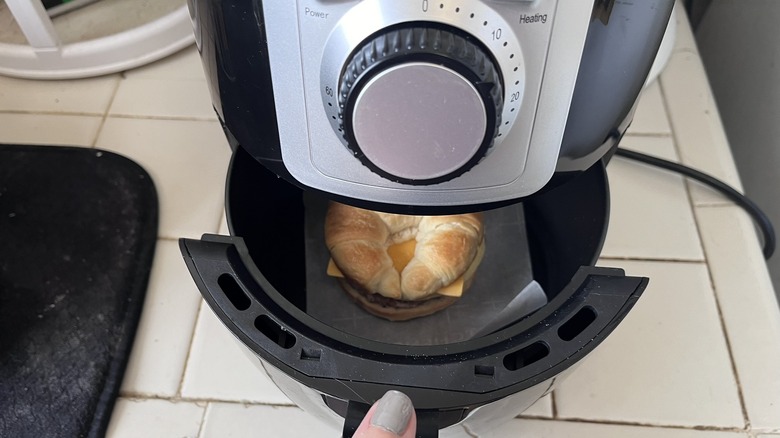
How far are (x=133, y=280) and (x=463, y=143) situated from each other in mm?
357

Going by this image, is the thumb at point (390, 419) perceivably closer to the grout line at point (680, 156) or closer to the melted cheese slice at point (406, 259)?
the melted cheese slice at point (406, 259)

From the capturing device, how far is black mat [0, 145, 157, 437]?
1.50 feet

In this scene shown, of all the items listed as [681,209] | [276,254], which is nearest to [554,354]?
[276,254]

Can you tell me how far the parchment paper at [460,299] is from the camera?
0.47 m

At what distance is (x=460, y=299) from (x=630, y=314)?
0.14 metres

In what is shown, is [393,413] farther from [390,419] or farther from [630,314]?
[630,314]

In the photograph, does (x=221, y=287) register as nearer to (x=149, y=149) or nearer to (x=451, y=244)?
(x=451, y=244)

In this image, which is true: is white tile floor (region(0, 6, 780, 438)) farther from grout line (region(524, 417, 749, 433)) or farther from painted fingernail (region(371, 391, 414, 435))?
painted fingernail (region(371, 391, 414, 435))

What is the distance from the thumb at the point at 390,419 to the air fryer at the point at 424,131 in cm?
2

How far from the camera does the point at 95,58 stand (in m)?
0.64

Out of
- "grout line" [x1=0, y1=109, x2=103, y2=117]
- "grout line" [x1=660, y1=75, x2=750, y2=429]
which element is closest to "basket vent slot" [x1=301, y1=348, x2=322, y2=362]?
"grout line" [x1=660, y1=75, x2=750, y2=429]

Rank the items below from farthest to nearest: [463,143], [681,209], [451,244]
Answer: [681,209] → [451,244] → [463,143]

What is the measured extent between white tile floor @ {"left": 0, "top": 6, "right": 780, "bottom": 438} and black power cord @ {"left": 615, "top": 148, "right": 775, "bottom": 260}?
12 mm

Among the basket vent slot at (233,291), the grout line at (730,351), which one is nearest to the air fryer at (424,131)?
the basket vent slot at (233,291)
